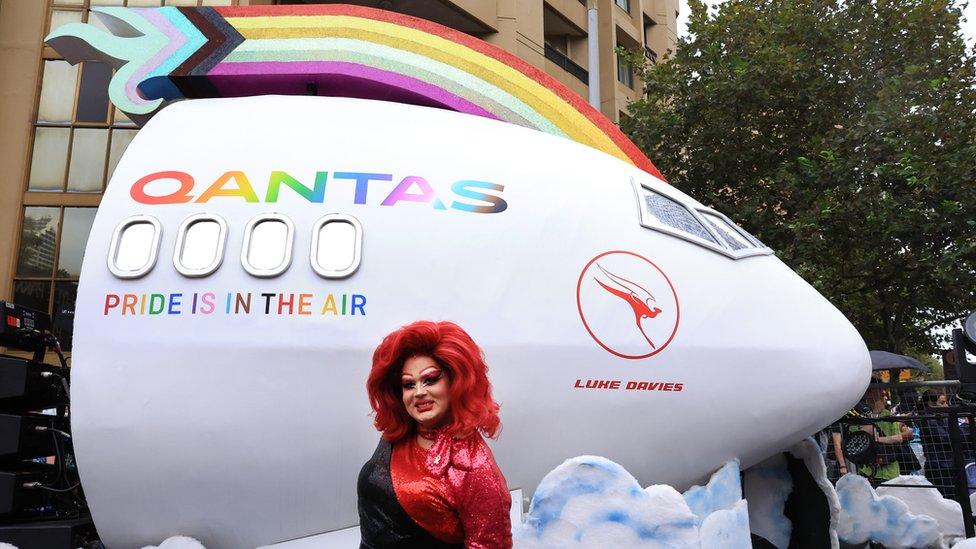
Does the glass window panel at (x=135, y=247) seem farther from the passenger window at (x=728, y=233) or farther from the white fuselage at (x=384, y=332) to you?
the passenger window at (x=728, y=233)

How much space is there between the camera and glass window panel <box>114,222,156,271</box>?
5.41 meters

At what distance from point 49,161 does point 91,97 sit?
7.28 ft

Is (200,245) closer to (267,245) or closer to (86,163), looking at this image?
(267,245)

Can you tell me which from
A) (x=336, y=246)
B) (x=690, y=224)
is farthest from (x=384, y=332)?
(x=690, y=224)

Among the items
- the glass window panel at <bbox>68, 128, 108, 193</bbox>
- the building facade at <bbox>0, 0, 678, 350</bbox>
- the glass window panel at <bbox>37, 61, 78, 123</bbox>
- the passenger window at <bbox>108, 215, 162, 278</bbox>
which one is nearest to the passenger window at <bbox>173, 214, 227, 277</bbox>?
the passenger window at <bbox>108, 215, 162, 278</bbox>

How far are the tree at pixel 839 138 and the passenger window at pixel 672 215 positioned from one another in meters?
8.44

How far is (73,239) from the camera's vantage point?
2220cm

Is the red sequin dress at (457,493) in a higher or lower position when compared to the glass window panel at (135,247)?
lower

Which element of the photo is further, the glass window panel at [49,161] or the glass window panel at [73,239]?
the glass window panel at [49,161]

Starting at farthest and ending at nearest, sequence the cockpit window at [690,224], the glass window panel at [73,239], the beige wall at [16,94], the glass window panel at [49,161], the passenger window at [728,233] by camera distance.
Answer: the glass window panel at [49,161]
the beige wall at [16,94]
the glass window panel at [73,239]
the passenger window at [728,233]
the cockpit window at [690,224]

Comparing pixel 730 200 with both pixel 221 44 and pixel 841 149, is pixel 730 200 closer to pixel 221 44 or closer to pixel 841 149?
pixel 841 149

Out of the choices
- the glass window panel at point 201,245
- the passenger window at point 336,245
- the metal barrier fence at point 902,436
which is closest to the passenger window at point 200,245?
the glass window panel at point 201,245

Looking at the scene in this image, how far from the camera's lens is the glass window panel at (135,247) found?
5410mm

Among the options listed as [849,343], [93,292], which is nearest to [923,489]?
[849,343]
